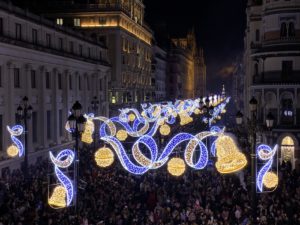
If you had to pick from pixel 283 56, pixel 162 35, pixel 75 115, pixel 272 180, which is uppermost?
pixel 162 35

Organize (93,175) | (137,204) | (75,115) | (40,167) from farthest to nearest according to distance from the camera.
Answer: (40,167) → (93,175) → (137,204) → (75,115)

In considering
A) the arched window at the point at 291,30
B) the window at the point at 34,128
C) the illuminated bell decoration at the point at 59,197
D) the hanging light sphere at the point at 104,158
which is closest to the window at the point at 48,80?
the window at the point at 34,128

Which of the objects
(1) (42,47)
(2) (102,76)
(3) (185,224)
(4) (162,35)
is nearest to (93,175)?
(3) (185,224)

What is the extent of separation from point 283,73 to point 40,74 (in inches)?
832

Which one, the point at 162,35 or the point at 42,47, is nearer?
the point at 42,47

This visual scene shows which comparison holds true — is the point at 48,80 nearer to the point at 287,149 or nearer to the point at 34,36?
the point at 34,36

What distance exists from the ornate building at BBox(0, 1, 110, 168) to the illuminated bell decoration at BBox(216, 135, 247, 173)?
19.0 meters

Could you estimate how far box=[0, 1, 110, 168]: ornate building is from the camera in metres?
39.0

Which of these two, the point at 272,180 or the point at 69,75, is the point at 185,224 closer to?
the point at 272,180

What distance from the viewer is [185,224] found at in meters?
20.8

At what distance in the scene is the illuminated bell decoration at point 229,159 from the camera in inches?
911

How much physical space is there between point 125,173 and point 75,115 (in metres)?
12.3

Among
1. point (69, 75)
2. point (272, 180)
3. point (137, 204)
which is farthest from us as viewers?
point (69, 75)

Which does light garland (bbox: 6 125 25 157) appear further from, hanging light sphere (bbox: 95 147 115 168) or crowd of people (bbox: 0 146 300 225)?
hanging light sphere (bbox: 95 147 115 168)
